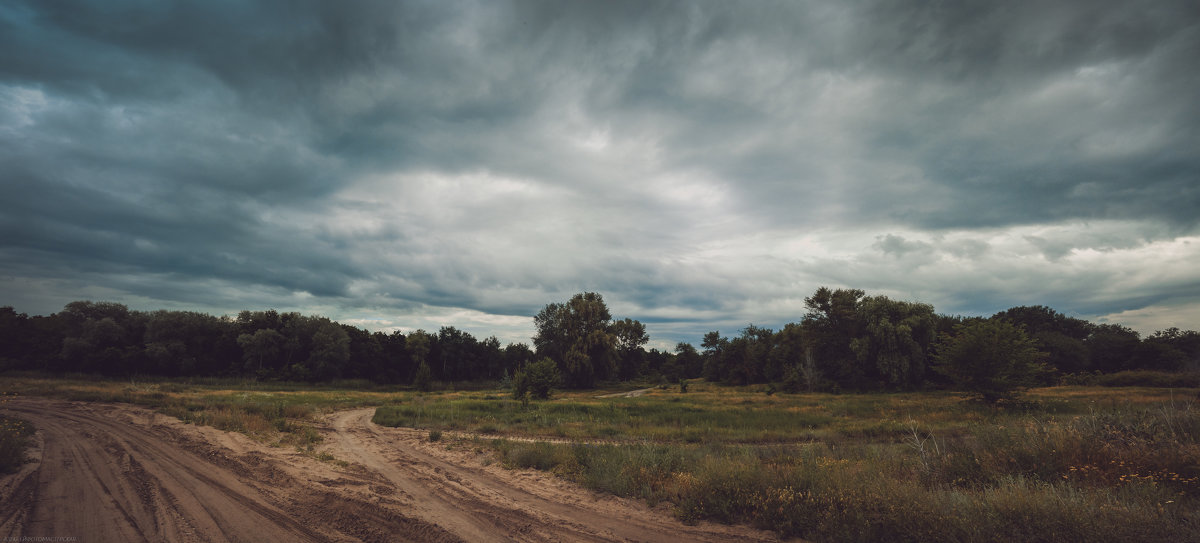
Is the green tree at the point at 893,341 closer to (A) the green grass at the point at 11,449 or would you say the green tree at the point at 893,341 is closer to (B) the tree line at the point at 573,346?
(B) the tree line at the point at 573,346

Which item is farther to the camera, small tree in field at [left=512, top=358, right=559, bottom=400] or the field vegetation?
small tree in field at [left=512, top=358, right=559, bottom=400]

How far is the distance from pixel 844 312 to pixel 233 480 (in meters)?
64.8

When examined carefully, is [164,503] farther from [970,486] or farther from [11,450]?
[970,486]

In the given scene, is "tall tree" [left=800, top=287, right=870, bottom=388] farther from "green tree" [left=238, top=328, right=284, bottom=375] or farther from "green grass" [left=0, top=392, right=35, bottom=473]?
"green tree" [left=238, top=328, right=284, bottom=375]

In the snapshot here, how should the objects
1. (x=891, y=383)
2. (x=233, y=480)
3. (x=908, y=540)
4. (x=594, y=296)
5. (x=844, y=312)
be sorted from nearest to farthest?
(x=908, y=540) < (x=233, y=480) < (x=891, y=383) < (x=844, y=312) < (x=594, y=296)

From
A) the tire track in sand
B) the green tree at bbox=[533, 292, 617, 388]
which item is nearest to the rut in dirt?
the tire track in sand

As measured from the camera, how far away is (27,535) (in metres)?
6.05

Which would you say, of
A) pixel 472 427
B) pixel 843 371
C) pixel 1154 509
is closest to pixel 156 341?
pixel 472 427

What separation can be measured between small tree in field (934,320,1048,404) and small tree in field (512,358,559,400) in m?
30.4

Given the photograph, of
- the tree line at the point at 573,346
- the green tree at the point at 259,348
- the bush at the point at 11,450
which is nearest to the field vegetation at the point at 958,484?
the bush at the point at 11,450

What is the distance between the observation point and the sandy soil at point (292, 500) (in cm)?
639

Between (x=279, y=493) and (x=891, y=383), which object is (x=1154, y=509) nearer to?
(x=279, y=493)

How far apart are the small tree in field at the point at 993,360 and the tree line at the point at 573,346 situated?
22.6 m

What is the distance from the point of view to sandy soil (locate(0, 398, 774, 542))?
6391 millimetres
